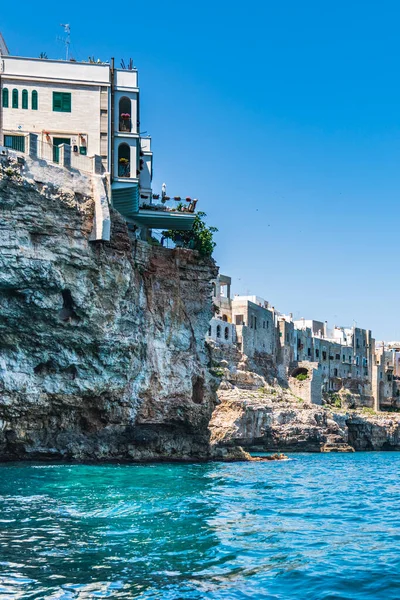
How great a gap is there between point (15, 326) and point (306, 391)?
5600cm

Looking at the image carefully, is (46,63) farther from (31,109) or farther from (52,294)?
(52,294)

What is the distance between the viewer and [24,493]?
22.7m

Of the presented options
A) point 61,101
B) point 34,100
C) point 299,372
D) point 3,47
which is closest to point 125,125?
point 61,101

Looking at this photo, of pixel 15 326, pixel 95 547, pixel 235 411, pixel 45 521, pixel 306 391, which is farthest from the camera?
pixel 306 391

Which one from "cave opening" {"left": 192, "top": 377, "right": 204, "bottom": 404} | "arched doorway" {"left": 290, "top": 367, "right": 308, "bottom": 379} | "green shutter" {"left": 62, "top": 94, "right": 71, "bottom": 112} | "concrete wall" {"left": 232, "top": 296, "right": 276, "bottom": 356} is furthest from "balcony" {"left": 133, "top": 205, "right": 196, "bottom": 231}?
"arched doorway" {"left": 290, "top": 367, "right": 308, "bottom": 379}

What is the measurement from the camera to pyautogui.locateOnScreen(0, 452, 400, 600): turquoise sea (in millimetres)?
12828

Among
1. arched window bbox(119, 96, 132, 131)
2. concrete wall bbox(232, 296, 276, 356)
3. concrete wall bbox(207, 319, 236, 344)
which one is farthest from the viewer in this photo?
concrete wall bbox(232, 296, 276, 356)

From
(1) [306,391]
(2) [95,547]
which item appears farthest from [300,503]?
(1) [306,391]

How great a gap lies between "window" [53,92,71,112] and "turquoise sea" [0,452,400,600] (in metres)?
15.5

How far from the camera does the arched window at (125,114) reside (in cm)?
3600

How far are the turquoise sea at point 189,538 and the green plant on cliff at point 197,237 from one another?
42.8 feet

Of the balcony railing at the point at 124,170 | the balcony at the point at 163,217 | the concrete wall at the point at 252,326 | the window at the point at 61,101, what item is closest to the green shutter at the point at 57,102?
the window at the point at 61,101

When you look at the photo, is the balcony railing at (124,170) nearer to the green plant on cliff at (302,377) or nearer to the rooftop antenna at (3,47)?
the rooftop antenna at (3,47)

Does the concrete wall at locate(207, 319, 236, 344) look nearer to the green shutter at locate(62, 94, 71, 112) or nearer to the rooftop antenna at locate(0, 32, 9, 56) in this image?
the rooftop antenna at locate(0, 32, 9, 56)
